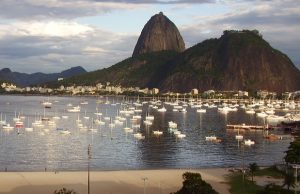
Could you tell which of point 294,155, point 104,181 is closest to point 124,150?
point 104,181

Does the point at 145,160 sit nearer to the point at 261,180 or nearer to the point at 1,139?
the point at 261,180

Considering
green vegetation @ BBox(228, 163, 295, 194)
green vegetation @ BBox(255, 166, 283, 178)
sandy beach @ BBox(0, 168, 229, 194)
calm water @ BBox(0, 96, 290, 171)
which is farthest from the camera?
calm water @ BBox(0, 96, 290, 171)

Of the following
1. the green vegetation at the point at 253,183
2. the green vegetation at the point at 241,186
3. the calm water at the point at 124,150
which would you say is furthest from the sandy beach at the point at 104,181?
the calm water at the point at 124,150

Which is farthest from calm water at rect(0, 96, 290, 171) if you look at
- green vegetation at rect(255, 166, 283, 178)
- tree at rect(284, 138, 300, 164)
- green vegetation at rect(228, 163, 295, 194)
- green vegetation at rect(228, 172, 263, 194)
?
tree at rect(284, 138, 300, 164)

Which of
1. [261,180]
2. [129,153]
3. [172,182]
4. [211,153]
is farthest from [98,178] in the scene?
[211,153]

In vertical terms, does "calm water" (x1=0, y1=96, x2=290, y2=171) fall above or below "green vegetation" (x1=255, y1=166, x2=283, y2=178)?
below

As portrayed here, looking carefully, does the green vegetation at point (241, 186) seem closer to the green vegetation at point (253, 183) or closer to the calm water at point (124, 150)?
the green vegetation at point (253, 183)

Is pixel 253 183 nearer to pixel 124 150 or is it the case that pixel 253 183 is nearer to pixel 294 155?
pixel 294 155

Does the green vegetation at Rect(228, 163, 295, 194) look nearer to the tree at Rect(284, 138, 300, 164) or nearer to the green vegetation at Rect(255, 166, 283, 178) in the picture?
the green vegetation at Rect(255, 166, 283, 178)
